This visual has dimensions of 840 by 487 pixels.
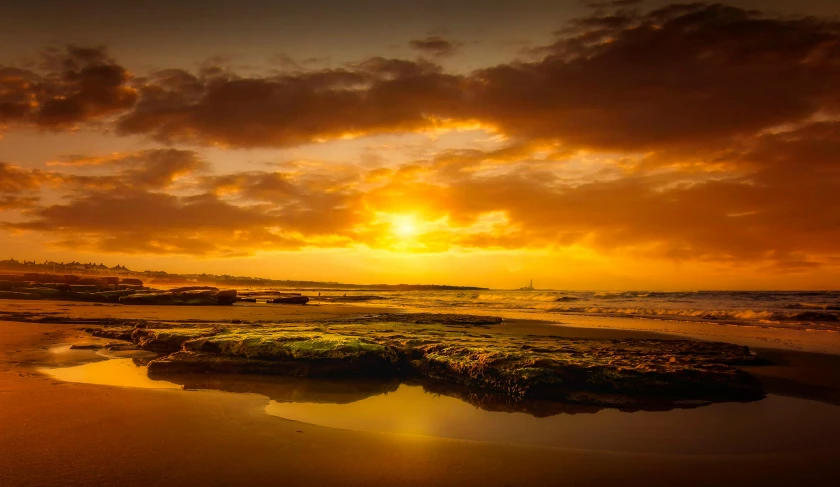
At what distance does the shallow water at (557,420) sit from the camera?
21.4 feet

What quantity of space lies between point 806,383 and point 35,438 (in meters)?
Result: 14.8

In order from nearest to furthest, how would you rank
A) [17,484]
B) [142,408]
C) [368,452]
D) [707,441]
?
[17,484] → [368,452] → [707,441] → [142,408]

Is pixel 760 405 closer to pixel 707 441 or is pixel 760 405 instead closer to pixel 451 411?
pixel 707 441

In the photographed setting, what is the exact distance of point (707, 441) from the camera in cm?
657

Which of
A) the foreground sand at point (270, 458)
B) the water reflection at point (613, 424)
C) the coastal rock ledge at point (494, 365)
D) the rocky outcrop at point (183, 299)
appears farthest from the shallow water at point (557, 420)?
the rocky outcrop at point (183, 299)

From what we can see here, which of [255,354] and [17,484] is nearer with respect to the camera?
[17,484]

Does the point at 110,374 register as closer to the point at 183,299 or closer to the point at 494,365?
the point at 494,365

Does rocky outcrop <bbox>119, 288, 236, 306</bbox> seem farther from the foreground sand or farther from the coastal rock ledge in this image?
the foreground sand

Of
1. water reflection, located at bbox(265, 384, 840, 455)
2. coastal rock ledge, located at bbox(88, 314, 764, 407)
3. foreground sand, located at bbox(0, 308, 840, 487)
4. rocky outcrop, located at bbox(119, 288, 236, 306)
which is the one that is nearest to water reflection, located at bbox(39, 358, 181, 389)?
coastal rock ledge, located at bbox(88, 314, 764, 407)

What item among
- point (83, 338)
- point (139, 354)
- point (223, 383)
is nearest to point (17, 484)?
point (223, 383)

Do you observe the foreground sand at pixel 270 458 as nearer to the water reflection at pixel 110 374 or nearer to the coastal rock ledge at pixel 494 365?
the water reflection at pixel 110 374

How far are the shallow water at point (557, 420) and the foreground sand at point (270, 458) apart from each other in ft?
1.25

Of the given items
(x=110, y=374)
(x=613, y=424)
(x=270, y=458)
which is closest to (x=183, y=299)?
(x=110, y=374)

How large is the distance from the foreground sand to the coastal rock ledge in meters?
2.83
